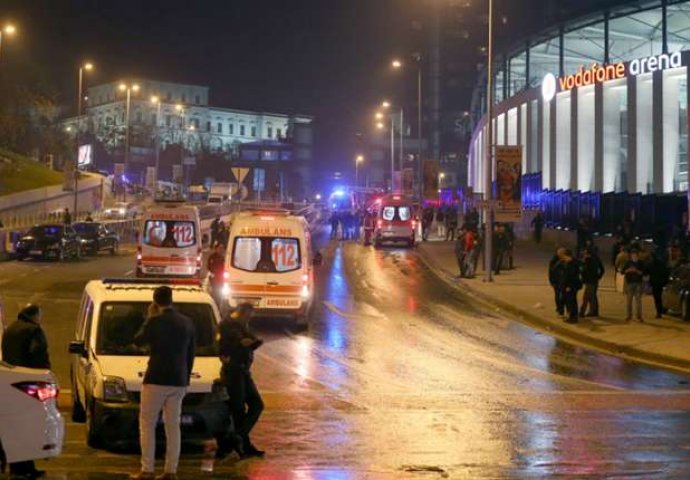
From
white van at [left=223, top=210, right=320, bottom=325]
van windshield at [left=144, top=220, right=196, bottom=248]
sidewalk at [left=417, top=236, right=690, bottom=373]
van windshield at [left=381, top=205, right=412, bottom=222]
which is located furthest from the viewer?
van windshield at [left=381, top=205, right=412, bottom=222]

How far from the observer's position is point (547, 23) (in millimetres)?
65938

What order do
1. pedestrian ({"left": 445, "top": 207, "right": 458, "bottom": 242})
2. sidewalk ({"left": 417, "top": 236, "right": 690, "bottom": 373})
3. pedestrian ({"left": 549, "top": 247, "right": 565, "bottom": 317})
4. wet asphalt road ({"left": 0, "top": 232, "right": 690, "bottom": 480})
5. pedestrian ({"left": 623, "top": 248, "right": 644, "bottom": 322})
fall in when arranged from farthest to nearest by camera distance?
pedestrian ({"left": 445, "top": 207, "right": 458, "bottom": 242}), pedestrian ({"left": 549, "top": 247, "right": 565, "bottom": 317}), pedestrian ({"left": 623, "top": 248, "right": 644, "bottom": 322}), sidewalk ({"left": 417, "top": 236, "right": 690, "bottom": 373}), wet asphalt road ({"left": 0, "top": 232, "right": 690, "bottom": 480})

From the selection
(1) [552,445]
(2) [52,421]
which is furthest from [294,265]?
(2) [52,421]

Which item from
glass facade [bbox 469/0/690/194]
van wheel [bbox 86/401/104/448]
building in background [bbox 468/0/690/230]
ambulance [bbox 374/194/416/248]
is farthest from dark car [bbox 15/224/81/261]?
van wheel [bbox 86/401/104/448]

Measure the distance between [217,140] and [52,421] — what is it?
152 m

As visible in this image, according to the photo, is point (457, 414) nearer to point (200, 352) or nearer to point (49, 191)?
point (200, 352)

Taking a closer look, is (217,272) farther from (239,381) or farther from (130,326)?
(239,381)

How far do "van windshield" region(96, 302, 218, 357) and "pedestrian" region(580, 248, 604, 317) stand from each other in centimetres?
1288

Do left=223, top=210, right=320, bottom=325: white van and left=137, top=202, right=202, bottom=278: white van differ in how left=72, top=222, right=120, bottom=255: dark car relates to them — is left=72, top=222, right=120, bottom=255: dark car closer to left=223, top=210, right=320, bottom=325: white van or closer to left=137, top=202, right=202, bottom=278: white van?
left=137, top=202, right=202, bottom=278: white van

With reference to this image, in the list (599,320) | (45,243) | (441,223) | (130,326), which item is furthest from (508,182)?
(441,223)

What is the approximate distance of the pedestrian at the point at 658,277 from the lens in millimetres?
22438

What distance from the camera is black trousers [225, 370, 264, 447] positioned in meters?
9.78

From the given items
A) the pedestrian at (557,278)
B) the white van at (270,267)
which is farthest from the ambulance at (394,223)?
the white van at (270,267)

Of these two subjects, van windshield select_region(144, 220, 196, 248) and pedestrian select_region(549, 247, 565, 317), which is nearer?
pedestrian select_region(549, 247, 565, 317)
